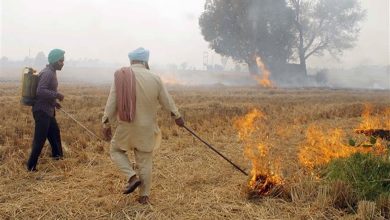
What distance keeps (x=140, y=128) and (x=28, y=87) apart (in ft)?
8.24

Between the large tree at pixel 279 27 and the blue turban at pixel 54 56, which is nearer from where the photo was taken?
the blue turban at pixel 54 56

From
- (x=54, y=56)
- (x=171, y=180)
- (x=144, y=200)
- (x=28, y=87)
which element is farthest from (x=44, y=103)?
(x=144, y=200)

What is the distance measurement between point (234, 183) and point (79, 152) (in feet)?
10.1

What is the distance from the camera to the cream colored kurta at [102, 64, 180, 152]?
4.85 meters

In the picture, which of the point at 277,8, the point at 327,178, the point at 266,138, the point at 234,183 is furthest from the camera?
the point at 277,8

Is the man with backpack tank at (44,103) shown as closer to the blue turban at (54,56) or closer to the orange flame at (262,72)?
the blue turban at (54,56)

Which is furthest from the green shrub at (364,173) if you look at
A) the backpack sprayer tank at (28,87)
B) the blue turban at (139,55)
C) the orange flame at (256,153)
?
the backpack sprayer tank at (28,87)

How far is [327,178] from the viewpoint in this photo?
515 cm

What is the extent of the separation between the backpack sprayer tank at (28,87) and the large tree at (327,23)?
38.2 metres

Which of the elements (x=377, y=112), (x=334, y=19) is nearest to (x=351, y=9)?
(x=334, y=19)

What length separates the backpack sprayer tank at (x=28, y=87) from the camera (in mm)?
6281

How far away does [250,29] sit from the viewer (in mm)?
41031

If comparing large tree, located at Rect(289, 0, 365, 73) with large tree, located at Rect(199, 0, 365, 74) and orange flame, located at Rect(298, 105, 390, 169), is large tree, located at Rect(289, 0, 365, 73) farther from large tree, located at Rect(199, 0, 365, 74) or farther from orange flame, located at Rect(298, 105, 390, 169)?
orange flame, located at Rect(298, 105, 390, 169)

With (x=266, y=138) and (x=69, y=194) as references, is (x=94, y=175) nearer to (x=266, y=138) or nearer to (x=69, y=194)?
(x=69, y=194)
